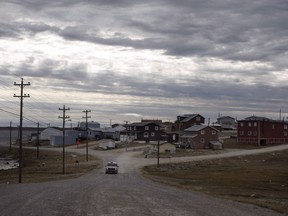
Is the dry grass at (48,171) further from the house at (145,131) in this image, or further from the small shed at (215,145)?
the house at (145,131)

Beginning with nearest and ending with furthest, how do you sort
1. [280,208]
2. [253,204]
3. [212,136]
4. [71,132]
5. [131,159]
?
[280,208]
[253,204]
[131,159]
[212,136]
[71,132]

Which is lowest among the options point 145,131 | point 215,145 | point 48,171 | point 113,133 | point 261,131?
point 48,171

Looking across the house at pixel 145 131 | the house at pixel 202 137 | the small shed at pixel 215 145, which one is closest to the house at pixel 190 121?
the house at pixel 145 131

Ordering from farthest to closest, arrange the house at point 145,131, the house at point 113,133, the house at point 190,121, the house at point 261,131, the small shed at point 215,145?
the house at point 113,133, the house at point 190,121, the house at point 145,131, the house at point 261,131, the small shed at point 215,145

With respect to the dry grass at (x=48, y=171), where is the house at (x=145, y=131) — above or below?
above

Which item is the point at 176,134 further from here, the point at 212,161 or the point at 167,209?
the point at 167,209

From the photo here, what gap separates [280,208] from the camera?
2727cm

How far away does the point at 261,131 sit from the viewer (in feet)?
425

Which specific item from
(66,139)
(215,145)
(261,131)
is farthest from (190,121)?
(66,139)

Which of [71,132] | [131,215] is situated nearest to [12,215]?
[131,215]

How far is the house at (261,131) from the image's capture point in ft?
424

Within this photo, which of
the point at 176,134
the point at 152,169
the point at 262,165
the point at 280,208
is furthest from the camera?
the point at 176,134

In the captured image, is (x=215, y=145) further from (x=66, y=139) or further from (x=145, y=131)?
(x=66, y=139)

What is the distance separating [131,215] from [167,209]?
325 cm
